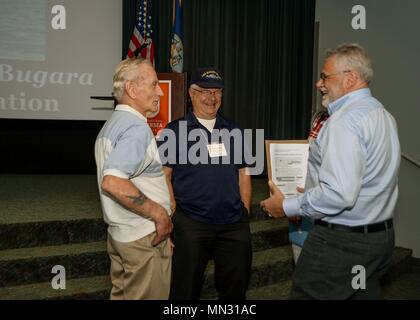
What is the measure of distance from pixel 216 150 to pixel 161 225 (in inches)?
26.7

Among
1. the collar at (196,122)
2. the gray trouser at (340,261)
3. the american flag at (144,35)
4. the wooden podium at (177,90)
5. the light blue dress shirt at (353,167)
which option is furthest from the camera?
the american flag at (144,35)

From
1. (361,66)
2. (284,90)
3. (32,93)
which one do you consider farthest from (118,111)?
(284,90)

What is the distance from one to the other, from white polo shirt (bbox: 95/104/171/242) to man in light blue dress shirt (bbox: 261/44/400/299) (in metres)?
0.52

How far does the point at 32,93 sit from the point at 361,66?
4471mm

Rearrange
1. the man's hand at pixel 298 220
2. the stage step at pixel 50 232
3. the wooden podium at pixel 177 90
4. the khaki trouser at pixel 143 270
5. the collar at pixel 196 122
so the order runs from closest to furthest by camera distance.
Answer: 1. the khaki trouser at pixel 143 270
2. the man's hand at pixel 298 220
3. the collar at pixel 196 122
4. the stage step at pixel 50 232
5. the wooden podium at pixel 177 90

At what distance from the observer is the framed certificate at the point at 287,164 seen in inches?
89.0

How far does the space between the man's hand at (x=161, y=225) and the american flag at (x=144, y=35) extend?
3.42m

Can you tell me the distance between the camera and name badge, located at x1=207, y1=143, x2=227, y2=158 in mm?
2387

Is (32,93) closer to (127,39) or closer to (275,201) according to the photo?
(127,39)

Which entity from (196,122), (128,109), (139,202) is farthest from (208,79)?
(139,202)

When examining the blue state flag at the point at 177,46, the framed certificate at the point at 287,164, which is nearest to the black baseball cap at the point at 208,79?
the framed certificate at the point at 287,164

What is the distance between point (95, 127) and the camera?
5676 millimetres

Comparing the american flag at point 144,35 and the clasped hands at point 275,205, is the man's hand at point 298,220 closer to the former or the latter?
the clasped hands at point 275,205

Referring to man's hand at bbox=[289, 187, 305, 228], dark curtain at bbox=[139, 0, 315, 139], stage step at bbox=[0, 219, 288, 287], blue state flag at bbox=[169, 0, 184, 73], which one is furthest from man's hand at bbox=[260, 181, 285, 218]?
dark curtain at bbox=[139, 0, 315, 139]
